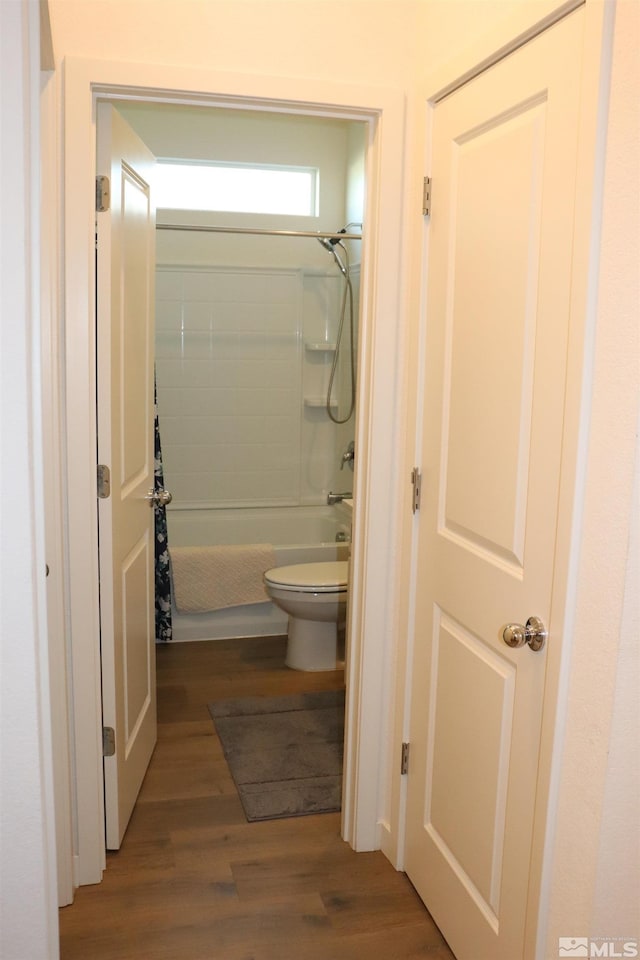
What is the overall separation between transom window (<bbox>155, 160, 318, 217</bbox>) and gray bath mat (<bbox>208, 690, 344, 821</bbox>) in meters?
2.59

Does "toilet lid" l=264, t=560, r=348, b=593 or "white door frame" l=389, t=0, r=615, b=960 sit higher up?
"white door frame" l=389, t=0, r=615, b=960

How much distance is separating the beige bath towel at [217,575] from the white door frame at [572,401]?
2.67 metres

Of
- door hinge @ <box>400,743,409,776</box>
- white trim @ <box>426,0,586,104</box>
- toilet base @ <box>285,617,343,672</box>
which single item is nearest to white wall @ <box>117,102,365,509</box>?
toilet base @ <box>285,617,343,672</box>

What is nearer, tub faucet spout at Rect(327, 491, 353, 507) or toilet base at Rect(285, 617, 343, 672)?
toilet base at Rect(285, 617, 343, 672)

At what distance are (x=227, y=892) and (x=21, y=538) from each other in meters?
1.53

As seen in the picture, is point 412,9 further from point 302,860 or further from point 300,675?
point 300,675

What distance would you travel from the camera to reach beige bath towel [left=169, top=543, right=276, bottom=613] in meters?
4.20

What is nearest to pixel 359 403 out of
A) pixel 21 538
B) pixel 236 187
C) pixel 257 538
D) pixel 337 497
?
pixel 21 538

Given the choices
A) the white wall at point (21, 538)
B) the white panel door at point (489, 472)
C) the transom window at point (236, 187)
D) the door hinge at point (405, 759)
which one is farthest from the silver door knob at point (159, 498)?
the transom window at point (236, 187)

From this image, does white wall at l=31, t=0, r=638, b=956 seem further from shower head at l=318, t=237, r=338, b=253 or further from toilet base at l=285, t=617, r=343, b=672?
shower head at l=318, t=237, r=338, b=253

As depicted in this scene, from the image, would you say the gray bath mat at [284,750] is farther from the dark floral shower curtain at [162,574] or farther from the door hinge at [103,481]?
the door hinge at [103,481]

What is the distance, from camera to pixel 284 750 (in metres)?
3.21

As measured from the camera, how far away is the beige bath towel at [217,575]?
420cm

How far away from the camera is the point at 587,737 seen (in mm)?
1511
